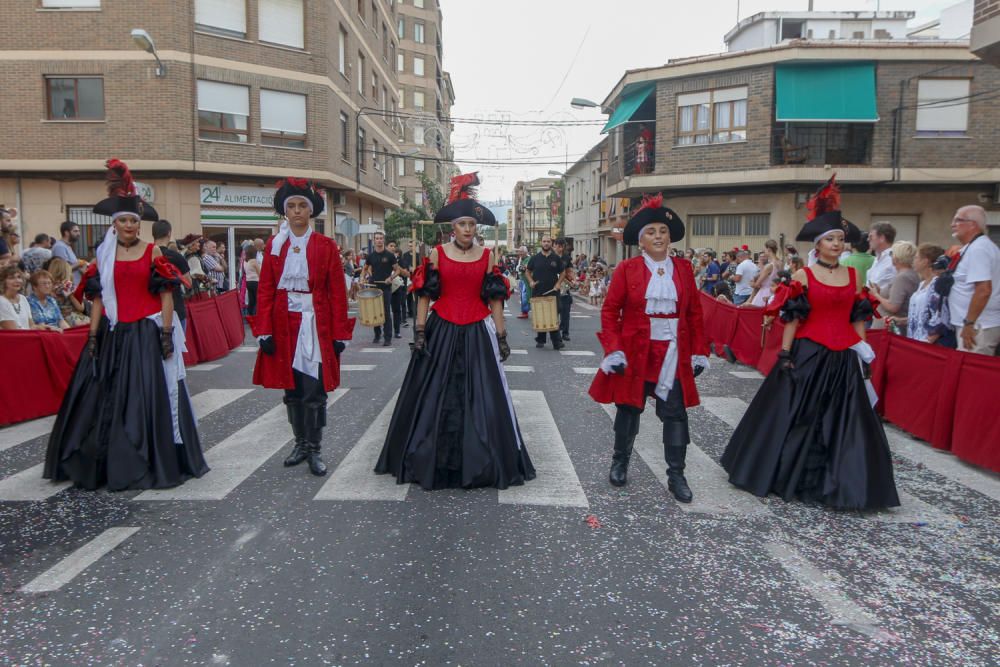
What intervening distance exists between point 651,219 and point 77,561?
4107 mm

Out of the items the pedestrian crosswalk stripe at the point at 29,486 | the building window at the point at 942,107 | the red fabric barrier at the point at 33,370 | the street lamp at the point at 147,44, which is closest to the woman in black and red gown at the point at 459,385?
the pedestrian crosswalk stripe at the point at 29,486

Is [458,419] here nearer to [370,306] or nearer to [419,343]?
[419,343]

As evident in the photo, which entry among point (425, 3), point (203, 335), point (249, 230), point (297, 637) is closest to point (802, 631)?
point (297, 637)

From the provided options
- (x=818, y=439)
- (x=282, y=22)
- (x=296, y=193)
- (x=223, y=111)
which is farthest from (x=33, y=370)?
(x=282, y=22)

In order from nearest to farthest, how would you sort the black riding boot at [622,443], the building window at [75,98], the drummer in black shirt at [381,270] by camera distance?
the black riding boot at [622,443]
the drummer in black shirt at [381,270]
the building window at [75,98]

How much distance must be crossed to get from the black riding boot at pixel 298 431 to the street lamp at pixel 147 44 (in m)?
16.5

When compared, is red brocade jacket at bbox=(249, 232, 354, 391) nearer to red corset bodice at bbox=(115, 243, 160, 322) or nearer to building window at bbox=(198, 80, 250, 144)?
red corset bodice at bbox=(115, 243, 160, 322)

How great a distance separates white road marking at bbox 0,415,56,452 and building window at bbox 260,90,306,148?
1760 cm

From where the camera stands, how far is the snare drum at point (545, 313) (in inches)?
500

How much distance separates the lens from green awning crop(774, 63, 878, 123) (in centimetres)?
2294

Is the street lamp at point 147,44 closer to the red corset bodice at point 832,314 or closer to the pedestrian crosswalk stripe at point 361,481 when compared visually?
the pedestrian crosswalk stripe at point 361,481

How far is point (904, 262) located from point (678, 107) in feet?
61.2

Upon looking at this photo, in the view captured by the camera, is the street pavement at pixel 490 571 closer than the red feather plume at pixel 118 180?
Yes

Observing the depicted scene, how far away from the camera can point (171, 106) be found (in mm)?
21375
